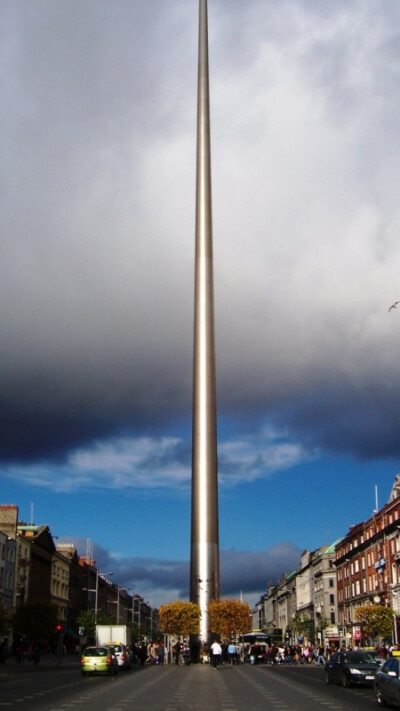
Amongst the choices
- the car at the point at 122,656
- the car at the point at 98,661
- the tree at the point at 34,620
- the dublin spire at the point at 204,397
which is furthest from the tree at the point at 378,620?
the car at the point at 98,661

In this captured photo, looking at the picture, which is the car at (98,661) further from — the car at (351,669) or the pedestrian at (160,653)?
the pedestrian at (160,653)

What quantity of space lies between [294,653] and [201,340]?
44.0m

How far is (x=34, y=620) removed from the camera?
101 metres

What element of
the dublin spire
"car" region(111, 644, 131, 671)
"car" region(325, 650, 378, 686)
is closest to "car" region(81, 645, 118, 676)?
"car" region(111, 644, 131, 671)

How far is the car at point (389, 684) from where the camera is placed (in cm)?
2652

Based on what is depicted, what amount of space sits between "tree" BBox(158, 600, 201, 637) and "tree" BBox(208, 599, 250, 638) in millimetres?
1540

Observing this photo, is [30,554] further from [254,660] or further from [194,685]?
[194,685]

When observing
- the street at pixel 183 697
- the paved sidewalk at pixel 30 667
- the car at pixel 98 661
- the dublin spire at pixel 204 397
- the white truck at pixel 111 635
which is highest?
the dublin spire at pixel 204 397

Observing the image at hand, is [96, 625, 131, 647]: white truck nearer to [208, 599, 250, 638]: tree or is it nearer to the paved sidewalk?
the paved sidewalk

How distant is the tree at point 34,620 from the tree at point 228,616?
34.9 metres

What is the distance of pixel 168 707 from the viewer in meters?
26.1

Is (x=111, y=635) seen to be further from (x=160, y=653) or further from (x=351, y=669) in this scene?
(x=351, y=669)

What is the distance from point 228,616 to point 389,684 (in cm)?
4474

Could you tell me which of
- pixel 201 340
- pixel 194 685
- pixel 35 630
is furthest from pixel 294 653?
pixel 194 685
